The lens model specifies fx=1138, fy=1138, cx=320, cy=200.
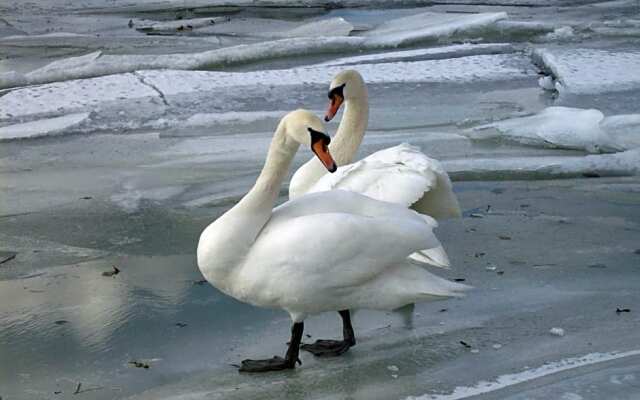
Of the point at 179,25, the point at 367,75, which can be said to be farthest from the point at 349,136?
the point at 179,25

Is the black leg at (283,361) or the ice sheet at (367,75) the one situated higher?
the black leg at (283,361)

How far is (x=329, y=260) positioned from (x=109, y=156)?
12.8 ft

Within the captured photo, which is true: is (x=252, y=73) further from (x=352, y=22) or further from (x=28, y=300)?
(x=28, y=300)

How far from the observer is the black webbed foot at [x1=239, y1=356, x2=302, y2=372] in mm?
4109

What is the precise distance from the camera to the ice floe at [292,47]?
417 inches

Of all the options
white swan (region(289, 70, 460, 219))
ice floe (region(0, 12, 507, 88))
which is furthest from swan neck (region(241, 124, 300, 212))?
ice floe (region(0, 12, 507, 88))

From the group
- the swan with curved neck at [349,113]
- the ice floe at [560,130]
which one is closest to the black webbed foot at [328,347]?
the swan with curved neck at [349,113]

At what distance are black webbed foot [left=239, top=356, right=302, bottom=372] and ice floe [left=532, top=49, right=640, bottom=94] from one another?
5.79 m

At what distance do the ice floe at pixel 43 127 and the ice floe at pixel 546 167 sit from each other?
2917 millimetres

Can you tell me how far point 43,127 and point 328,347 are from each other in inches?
183

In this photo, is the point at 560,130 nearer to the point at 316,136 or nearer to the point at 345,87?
the point at 345,87

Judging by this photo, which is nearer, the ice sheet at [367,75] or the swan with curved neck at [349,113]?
the swan with curved neck at [349,113]

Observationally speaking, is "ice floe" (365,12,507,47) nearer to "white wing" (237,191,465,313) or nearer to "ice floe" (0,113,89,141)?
"ice floe" (0,113,89,141)

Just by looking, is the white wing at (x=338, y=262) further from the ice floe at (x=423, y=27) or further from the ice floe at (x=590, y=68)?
the ice floe at (x=423, y=27)
